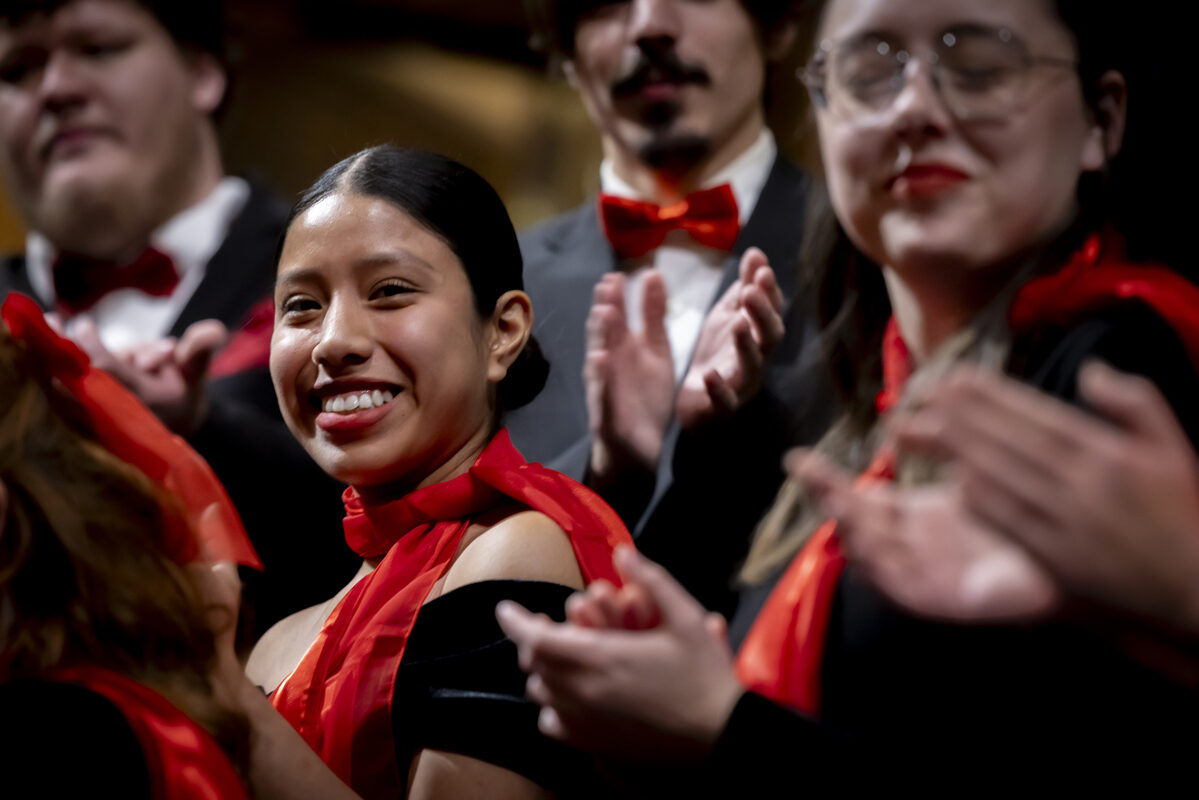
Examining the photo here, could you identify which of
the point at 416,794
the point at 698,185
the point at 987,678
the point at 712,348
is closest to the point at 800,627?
the point at 987,678

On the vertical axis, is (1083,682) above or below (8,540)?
above

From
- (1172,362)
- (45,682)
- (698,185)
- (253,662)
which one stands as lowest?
(253,662)

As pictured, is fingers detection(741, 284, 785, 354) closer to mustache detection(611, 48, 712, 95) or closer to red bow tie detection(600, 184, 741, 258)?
red bow tie detection(600, 184, 741, 258)

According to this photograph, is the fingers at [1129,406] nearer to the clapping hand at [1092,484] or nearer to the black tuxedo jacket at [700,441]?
the clapping hand at [1092,484]

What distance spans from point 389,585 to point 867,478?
358mm

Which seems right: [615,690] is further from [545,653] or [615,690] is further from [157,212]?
[157,212]

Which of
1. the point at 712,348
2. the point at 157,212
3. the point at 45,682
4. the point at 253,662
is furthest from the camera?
the point at 157,212

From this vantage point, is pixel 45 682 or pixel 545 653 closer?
pixel 545 653

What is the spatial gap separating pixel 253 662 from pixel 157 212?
3.35ft

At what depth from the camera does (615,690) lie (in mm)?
787

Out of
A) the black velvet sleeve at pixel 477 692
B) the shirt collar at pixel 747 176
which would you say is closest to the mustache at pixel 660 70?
the shirt collar at pixel 747 176

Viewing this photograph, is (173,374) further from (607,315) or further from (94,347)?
(607,315)

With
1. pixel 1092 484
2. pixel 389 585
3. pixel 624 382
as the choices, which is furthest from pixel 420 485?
pixel 1092 484

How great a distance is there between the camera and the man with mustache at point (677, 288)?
4.02 feet
